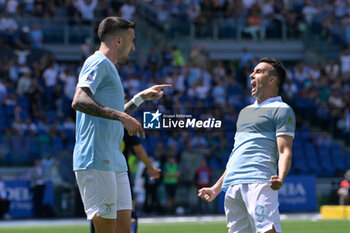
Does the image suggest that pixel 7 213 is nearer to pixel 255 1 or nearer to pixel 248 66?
pixel 248 66

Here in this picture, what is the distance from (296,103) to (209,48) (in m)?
5.92

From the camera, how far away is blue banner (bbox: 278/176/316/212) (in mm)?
21812

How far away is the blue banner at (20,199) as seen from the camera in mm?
20219

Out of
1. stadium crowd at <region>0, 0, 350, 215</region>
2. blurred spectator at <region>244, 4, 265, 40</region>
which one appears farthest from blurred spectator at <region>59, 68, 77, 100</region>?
blurred spectator at <region>244, 4, 265, 40</region>

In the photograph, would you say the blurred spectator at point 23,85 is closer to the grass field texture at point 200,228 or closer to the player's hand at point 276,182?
the grass field texture at point 200,228

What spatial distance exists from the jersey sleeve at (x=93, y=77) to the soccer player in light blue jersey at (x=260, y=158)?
1.20 metres

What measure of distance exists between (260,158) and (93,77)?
145cm

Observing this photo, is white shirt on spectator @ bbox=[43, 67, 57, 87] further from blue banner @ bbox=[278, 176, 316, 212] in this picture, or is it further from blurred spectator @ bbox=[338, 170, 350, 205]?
blurred spectator @ bbox=[338, 170, 350, 205]

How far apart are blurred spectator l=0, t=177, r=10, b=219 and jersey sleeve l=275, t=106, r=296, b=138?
48.7 feet

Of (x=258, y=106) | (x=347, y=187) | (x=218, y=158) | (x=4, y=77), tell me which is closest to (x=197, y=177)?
(x=218, y=158)

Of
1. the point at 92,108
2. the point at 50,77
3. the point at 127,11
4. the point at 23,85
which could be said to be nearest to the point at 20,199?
the point at 23,85

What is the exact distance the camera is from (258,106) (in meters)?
6.25

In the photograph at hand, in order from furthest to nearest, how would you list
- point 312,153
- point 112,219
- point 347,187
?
point 312,153
point 347,187
point 112,219

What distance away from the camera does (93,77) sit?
6.03 metres
